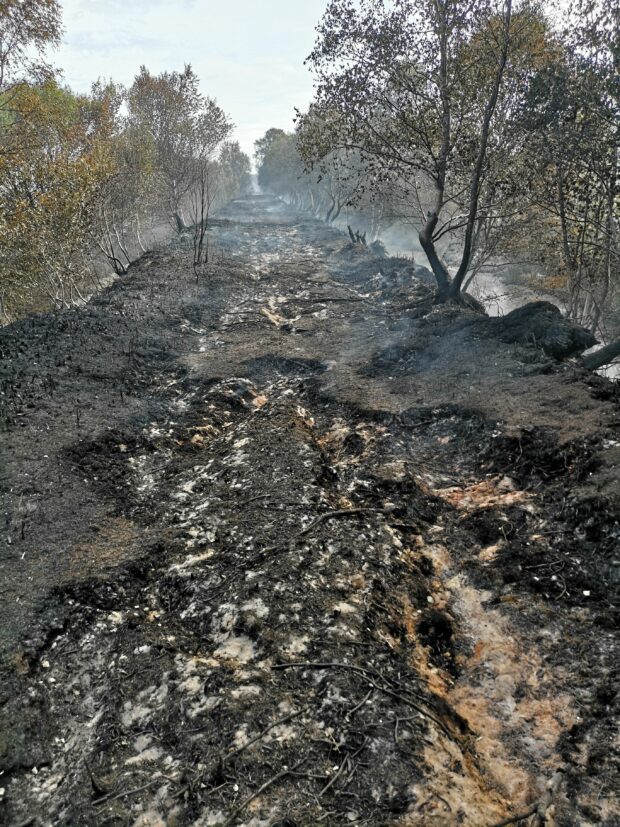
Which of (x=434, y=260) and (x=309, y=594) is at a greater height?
(x=434, y=260)

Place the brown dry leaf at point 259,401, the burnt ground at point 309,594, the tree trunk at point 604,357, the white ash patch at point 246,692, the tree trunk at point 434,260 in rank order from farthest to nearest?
the tree trunk at point 434,260 → the tree trunk at point 604,357 → the brown dry leaf at point 259,401 → the white ash patch at point 246,692 → the burnt ground at point 309,594

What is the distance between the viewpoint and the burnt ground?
4461mm

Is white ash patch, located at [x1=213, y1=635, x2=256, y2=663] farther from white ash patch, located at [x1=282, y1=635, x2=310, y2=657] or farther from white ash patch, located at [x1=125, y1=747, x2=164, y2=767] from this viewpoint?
white ash patch, located at [x1=125, y1=747, x2=164, y2=767]

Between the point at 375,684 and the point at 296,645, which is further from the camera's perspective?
the point at 296,645

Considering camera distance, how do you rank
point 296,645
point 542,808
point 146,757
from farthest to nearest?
point 296,645
point 146,757
point 542,808

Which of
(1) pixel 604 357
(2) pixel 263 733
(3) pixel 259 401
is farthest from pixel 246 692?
(1) pixel 604 357

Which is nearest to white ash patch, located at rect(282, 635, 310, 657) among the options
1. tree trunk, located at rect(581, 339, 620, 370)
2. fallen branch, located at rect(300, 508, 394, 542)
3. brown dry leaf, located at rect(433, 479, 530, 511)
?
fallen branch, located at rect(300, 508, 394, 542)

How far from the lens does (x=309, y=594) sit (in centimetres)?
656

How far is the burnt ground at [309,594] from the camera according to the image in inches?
176

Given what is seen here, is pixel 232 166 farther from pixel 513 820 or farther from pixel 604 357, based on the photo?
pixel 513 820

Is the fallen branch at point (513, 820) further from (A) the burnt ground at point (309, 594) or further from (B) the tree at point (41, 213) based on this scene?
(B) the tree at point (41, 213)

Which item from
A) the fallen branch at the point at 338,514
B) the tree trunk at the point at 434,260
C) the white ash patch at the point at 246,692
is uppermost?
the tree trunk at the point at 434,260

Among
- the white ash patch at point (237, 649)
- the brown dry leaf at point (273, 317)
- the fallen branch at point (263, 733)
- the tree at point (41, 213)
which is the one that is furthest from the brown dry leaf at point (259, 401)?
the tree at point (41, 213)

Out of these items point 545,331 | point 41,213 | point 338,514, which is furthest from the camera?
point 41,213
